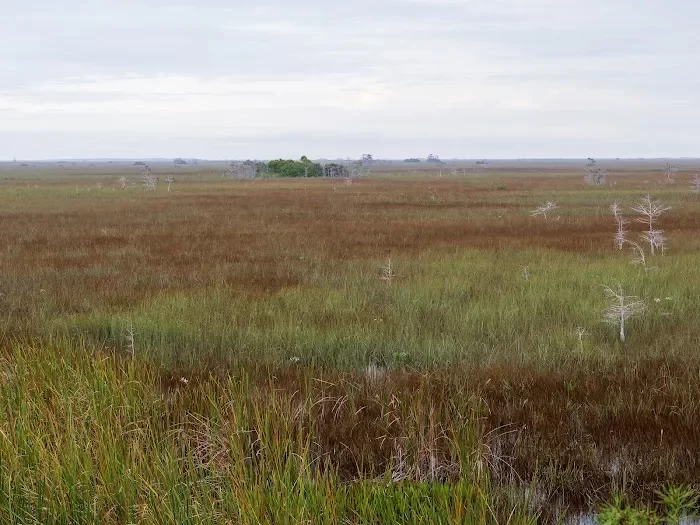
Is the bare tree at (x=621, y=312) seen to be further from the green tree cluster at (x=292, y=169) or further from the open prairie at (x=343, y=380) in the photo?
the green tree cluster at (x=292, y=169)

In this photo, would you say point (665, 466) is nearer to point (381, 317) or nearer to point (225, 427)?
point (225, 427)

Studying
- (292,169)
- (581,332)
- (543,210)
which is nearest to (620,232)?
(581,332)

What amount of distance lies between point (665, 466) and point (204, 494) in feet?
11.7

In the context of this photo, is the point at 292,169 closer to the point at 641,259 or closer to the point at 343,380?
the point at 641,259

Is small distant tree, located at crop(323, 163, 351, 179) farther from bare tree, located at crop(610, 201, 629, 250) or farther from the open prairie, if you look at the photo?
the open prairie

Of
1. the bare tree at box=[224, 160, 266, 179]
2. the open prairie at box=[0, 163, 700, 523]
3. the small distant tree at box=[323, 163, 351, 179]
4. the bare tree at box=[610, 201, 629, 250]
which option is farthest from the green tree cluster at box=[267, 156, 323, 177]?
the open prairie at box=[0, 163, 700, 523]

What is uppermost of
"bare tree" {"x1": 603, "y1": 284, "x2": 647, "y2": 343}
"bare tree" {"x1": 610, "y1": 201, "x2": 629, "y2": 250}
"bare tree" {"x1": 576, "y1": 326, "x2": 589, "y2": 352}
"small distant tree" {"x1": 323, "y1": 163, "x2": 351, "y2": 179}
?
"small distant tree" {"x1": 323, "y1": 163, "x2": 351, "y2": 179}

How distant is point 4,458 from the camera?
16.1 feet

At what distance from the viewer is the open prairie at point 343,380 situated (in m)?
4.55

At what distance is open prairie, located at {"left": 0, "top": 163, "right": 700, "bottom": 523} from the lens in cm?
455

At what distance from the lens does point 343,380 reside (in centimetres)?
723

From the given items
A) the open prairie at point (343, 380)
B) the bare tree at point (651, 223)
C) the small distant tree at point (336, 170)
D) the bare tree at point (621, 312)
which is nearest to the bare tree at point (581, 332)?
the open prairie at point (343, 380)

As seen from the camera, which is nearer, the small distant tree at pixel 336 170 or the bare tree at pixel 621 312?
the bare tree at pixel 621 312

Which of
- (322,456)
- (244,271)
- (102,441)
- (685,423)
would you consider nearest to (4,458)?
(102,441)
